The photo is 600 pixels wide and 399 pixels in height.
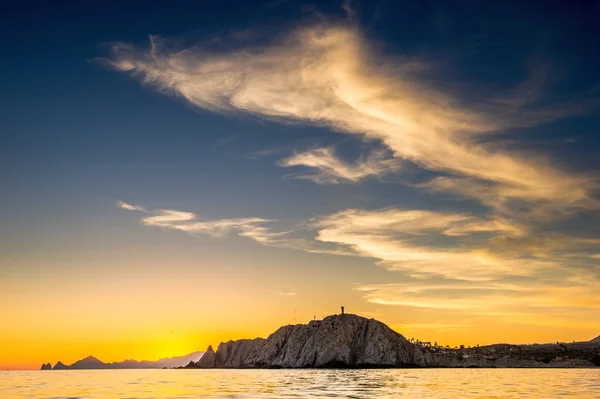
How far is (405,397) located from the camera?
80.9m

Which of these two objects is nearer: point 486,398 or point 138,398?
point 486,398

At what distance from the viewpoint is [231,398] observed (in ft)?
263

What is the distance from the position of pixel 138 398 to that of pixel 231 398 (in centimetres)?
1657

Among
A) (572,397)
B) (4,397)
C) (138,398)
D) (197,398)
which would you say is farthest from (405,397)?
(4,397)

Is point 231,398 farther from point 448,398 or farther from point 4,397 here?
point 4,397

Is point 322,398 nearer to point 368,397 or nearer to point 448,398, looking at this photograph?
point 368,397

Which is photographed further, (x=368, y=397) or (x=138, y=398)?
(x=138, y=398)

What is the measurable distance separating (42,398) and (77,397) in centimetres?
522

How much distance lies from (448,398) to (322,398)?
58.7 ft

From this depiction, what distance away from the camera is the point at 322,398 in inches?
3039

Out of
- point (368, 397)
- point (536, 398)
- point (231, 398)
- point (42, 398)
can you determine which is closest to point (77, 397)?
point (42, 398)

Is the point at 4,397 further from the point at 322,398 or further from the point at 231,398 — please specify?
the point at 322,398

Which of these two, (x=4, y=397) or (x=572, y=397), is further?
(x=4, y=397)

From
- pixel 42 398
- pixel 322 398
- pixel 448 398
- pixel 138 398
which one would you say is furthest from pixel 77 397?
pixel 448 398
